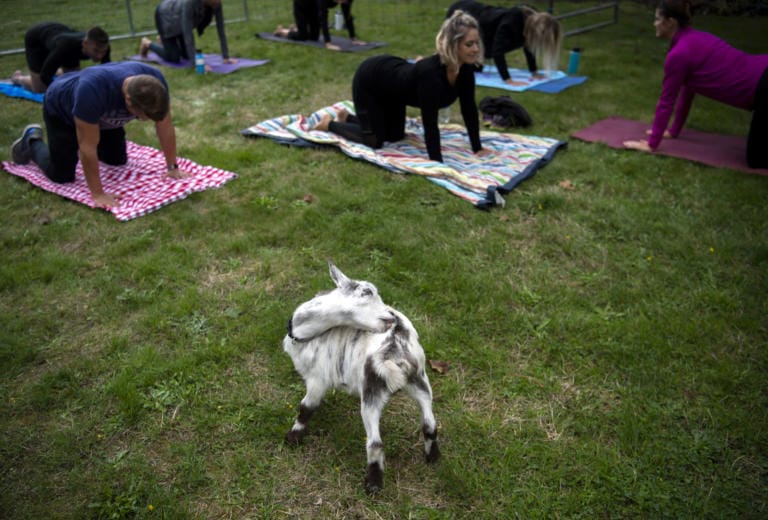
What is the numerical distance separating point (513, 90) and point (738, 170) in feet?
11.4

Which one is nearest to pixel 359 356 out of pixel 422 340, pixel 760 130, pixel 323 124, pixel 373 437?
pixel 373 437

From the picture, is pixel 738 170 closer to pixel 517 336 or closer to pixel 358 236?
pixel 517 336

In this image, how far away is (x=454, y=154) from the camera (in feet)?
18.1

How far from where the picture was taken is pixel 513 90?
7.68m

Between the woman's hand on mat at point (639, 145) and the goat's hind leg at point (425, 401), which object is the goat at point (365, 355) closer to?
the goat's hind leg at point (425, 401)

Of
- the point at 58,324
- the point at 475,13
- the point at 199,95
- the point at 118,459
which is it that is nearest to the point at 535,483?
Answer: the point at 118,459

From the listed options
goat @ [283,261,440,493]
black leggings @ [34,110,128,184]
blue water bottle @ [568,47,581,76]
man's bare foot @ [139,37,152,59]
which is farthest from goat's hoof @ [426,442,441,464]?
man's bare foot @ [139,37,152,59]

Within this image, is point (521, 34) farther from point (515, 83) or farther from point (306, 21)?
point (306, 21)

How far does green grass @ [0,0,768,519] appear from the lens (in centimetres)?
228

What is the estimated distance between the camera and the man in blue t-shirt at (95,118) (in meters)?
4.09

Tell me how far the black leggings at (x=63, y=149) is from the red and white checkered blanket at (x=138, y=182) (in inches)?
3.7

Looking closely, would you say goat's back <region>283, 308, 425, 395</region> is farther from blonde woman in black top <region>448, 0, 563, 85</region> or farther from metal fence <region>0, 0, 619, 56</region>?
metal fence <region>0, 0, 619, 56</region>

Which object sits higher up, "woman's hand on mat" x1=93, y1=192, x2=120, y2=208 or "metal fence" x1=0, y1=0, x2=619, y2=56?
"metal fence" x1=0, y1=0, x2=619, y2=56

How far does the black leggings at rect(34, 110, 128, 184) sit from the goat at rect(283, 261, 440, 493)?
3685 millimetres
